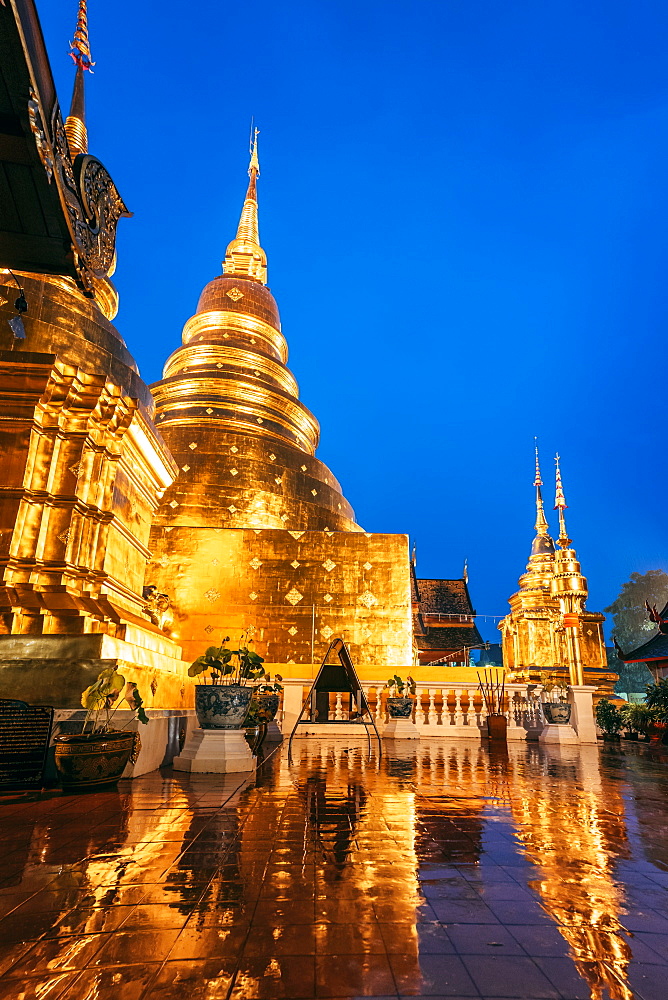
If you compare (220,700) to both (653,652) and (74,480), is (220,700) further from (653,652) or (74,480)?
(653,652)

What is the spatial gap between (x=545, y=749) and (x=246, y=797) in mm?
8044

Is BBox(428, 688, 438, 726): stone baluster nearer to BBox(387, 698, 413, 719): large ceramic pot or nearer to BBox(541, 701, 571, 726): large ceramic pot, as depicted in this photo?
BBox(387, 698, 413, 719): large ceramic pot

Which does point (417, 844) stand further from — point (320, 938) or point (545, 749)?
point (545, 749)

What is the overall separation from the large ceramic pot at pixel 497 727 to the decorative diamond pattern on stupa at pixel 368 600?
5484 mm

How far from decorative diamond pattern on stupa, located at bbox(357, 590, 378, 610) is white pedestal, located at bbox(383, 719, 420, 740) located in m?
5.57

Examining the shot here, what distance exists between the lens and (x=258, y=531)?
18.5 m

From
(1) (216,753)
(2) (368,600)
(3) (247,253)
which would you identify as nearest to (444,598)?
(2) (368,600)

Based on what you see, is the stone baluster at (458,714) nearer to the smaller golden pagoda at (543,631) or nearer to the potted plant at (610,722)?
the potted plant at (610,722)

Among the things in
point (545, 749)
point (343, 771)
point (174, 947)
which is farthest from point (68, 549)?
point (545, 749)

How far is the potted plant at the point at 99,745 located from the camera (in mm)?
5320

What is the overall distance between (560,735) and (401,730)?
347cm

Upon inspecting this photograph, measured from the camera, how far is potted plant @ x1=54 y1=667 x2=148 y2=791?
5320mm

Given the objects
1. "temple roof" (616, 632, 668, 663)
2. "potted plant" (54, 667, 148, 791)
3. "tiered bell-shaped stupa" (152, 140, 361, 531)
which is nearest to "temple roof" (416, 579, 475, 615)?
"temple roof" (616, 632, 668, 663)

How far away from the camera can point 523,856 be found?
3369 millimetres
